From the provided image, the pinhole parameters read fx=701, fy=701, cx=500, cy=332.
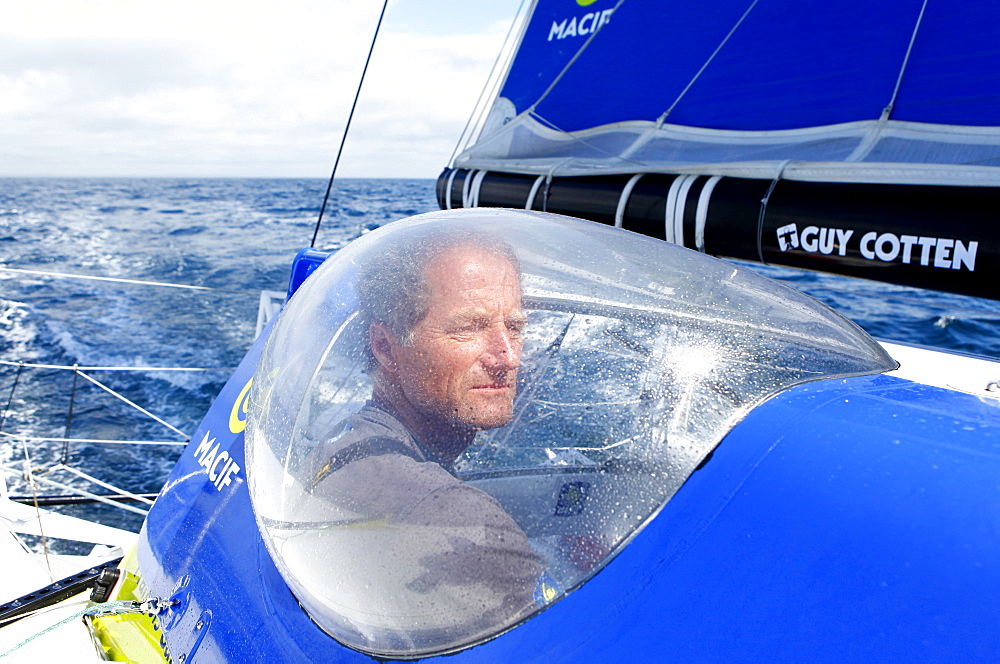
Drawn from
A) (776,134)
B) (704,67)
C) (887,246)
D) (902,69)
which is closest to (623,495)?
(887,246)

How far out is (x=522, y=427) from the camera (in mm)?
729

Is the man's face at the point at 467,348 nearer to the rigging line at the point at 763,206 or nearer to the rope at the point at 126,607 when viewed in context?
the rope at the point at 126,607

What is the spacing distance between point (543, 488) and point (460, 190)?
301cm

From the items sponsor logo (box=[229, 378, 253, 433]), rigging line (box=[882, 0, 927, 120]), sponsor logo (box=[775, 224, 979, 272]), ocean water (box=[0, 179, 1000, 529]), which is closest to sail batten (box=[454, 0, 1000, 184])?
rigging line (box=[882, 0, 927, 120])

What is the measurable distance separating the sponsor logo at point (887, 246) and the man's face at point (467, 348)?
1452 mm

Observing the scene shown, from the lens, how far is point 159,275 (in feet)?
30.2

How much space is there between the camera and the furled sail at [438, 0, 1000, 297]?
190 cm

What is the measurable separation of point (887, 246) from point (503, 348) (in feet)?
5.09

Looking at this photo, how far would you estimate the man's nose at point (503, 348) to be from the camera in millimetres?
764

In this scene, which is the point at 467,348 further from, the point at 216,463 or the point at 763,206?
the point at 763,206

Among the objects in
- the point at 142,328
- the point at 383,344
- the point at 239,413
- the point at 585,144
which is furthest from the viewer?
the point at 142,328

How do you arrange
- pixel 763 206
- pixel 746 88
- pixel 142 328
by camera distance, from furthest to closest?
pixel 142 328 < pixel 746 88 < pixel 763 206

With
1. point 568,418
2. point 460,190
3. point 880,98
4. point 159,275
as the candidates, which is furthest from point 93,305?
point 568,418

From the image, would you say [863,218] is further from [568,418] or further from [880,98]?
[568,418]
